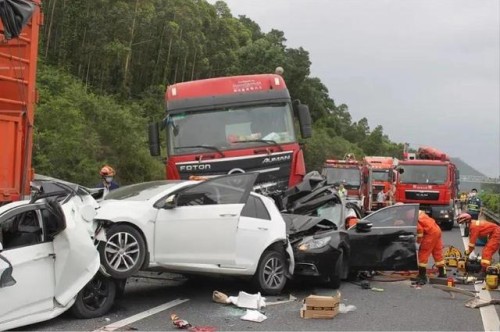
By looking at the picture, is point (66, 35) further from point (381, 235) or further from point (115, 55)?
point (381, 235)

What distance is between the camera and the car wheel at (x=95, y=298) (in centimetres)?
638

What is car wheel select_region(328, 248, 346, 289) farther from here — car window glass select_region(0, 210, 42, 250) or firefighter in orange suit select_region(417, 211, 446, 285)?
car window glass select_region(0, 210, 42, 250)

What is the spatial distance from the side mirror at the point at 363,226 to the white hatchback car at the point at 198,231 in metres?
1.71

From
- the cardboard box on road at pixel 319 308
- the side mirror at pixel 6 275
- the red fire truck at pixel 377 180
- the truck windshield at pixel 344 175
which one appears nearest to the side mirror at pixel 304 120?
the cardboard box on road at pixel 319 308

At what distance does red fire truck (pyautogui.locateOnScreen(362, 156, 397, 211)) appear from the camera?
85.3 feet

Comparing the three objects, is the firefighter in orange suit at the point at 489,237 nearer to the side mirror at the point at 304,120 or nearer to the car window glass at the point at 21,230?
the side mirror at the point at 304,120

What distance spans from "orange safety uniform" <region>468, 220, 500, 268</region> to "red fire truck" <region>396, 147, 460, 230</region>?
12.4 m

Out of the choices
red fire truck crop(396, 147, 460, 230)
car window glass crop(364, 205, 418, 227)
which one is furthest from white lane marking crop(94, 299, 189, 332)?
red fire truck crop(396, 147, 460, 230)

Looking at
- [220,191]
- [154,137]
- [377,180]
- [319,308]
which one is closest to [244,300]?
[319,308]

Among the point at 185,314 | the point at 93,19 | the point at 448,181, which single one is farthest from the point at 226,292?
the point at 93,19

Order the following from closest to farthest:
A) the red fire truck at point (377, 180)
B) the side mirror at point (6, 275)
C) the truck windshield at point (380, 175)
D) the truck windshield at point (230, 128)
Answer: the side mirror at point (6, 275), the truck windshield at point (230, 128), the red fire truck at point (377, 180), the truck windshield at point (380, 175)

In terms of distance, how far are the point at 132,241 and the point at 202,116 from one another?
4.63 meters

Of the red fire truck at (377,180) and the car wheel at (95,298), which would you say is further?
the red fire truck at (377,180)

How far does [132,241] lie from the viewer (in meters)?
6.77
